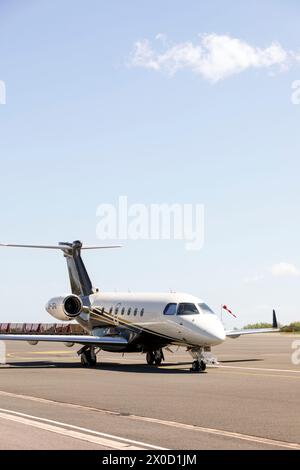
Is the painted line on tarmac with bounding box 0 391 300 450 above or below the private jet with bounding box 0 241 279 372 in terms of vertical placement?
below

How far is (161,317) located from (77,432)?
1867 cm

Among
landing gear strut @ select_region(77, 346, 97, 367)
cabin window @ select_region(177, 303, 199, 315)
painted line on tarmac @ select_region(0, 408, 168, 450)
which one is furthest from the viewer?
landing gear strut @ select_region(77, 346, 97, 367)

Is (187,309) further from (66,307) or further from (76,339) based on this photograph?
(66,307)

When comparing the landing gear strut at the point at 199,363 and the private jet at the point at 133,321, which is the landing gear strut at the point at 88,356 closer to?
the private jet at the point at 133,321

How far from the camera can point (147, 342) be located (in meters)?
32.0

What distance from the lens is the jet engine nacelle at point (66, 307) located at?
3509 cm

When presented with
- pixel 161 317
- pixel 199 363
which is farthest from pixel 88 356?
pixel 199 363

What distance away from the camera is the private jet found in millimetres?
28953

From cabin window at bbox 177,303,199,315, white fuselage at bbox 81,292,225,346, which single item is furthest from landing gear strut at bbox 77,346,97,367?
cabin window at bbox 177,303,199,315

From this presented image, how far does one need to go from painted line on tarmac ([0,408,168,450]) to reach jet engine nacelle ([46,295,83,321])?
20.1 meters

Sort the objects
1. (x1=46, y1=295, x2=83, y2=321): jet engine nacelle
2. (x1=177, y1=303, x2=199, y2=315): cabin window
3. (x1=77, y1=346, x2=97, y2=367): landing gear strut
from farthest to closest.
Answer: (x1=46, y1=295, x2=83, y2=321): jet engine nacelle, (x1=77, y1=346, x2=97, y2=367): landing gear strut, (x1=177, y1=303, x2=199, y2=315): cabin window

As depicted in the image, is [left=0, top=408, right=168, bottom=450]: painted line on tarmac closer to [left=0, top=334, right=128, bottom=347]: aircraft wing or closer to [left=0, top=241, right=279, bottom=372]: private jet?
[left=0, top=241, right=279, bottom=372]: private jet
